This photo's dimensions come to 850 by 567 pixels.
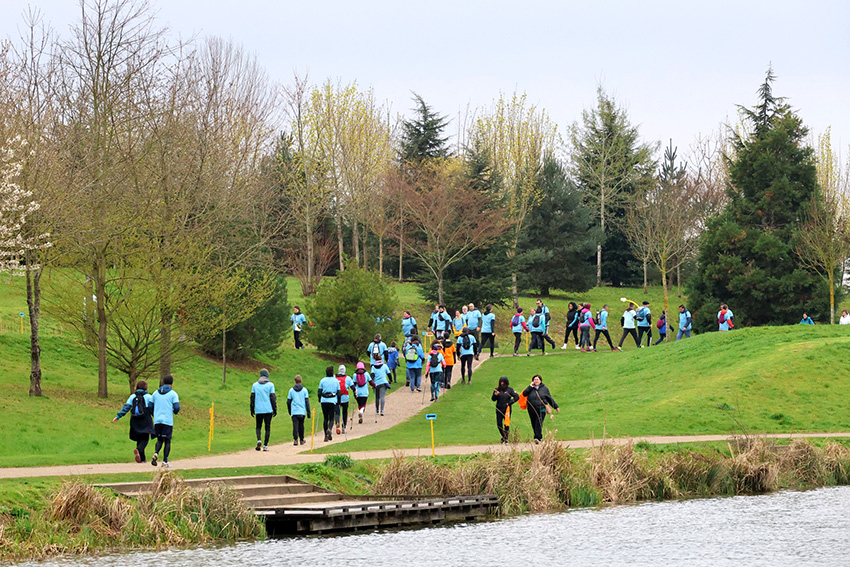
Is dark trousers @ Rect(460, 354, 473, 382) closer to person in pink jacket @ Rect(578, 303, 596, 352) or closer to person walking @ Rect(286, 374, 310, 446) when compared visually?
person in pink jacket @ Rect(578, 303, 596, 352)

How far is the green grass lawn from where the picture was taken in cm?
2573

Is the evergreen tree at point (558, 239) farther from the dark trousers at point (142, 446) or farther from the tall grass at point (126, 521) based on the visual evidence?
the tall grass at point (126, 521)

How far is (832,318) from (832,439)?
76.9 ft

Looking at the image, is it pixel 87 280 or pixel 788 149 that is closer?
pixel 87 280

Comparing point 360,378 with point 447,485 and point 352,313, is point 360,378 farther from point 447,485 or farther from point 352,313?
point 352,313

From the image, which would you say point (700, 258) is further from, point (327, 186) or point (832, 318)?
point (327, 186)

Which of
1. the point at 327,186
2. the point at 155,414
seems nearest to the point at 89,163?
the point at 155,414

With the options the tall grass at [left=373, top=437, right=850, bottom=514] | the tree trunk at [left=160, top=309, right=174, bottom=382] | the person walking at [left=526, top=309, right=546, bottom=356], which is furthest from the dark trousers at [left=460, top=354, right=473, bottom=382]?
the tall grass at [left=373, top=437, right=850, bottom=514]

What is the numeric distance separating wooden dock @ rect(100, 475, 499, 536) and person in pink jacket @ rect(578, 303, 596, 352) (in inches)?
802

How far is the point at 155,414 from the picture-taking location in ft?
62.5

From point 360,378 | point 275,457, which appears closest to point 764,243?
point 360,378

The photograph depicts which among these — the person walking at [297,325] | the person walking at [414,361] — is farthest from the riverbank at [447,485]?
the person walking at [297,325]

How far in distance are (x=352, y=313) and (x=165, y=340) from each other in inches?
406

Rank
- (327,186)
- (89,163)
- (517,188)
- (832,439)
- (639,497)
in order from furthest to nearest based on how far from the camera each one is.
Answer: (517,188) < (327,186) < (89,163) < (832,439) < (639,497)
